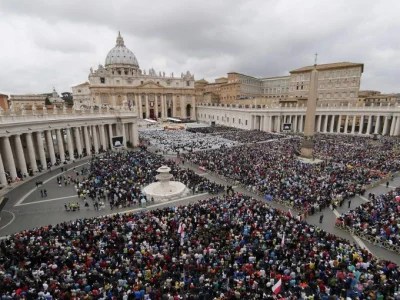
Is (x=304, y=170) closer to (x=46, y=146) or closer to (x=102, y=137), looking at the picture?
(x=102, y=137)

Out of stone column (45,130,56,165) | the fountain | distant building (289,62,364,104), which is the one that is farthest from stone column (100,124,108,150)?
distant building (289,62,364,104)

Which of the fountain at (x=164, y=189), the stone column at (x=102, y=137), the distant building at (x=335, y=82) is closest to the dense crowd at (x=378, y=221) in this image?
the fountain at (x=164, y=189)

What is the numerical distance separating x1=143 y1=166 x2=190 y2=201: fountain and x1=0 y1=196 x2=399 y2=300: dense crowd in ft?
20.2

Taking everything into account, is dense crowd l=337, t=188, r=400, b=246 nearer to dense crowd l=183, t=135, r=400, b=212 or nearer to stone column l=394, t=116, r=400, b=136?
dense crowd l=183, t=135, r=400, b=212

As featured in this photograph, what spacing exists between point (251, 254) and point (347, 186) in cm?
1440

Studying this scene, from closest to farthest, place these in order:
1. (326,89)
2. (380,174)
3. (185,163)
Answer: (380,174) < (185,163) < (326,89)

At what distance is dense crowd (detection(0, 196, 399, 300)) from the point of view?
932 centimetres

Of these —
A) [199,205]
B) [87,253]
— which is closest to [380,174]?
[199,205]

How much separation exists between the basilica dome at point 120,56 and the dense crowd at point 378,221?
10781 centimetres

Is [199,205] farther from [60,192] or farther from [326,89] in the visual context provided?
[326,89]

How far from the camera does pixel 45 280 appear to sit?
32.4 ft

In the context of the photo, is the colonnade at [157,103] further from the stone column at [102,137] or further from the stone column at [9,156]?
the stone column at [9,156]

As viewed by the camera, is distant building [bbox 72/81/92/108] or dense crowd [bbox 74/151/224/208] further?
distant building [bbox 72/81/92/108]

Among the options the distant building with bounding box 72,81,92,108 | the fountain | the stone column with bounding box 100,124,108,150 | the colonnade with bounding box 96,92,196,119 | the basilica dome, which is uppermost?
the basilica dome
